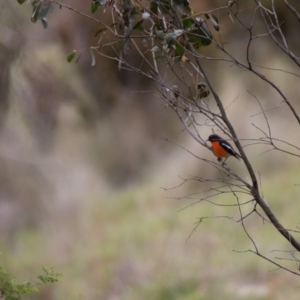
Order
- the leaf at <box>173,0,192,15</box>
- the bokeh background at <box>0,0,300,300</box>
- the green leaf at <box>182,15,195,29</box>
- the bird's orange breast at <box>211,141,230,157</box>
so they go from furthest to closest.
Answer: the bokeh background at <box>0,0,300,300</box> < the bird's orange breast at <box>211,141,230,157</box> < the green leaf at <box>182,15,195,29</box> < the leaf at <box>173,0,192,15</box>

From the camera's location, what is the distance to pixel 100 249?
16.8 feet

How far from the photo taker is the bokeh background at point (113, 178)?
3.99 meters

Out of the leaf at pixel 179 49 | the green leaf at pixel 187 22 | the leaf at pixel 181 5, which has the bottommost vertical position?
the leaf at pixel 179 49

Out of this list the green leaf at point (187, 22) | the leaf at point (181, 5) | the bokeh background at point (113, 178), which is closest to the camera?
the leaf at point (181, 5)

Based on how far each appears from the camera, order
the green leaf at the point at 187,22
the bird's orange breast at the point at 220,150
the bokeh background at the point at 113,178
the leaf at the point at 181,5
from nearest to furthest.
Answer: the leaf at the point at 181,5 < the green leaf at the point at 187,22 < the bird's orange breast at the point at 220,150 < the bokeh background at the point at 113,178

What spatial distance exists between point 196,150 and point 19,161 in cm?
225

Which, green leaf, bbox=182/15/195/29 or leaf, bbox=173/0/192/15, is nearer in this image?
leaf, bbox=173/0/192/15

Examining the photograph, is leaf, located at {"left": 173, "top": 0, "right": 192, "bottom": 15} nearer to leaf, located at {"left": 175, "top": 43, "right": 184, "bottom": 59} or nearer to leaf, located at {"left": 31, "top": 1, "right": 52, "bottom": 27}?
leaf, located at {"left": 175, "top": 43, "right": 184, "bottom": 59}

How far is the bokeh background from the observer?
13.1 feet

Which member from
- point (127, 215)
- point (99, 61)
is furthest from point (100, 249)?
point (99, 61)

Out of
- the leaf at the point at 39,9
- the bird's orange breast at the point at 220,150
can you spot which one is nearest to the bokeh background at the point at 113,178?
the bird's orange breast at the point at 220,150

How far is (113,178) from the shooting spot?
5.85m

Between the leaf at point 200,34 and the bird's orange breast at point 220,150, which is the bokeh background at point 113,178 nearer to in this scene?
the bird's orange breast at point 220,150

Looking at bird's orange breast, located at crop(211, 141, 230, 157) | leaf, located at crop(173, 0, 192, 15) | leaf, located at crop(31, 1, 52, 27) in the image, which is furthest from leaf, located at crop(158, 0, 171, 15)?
bird's orange breast, located at crop(211, 141, 230, 157)
